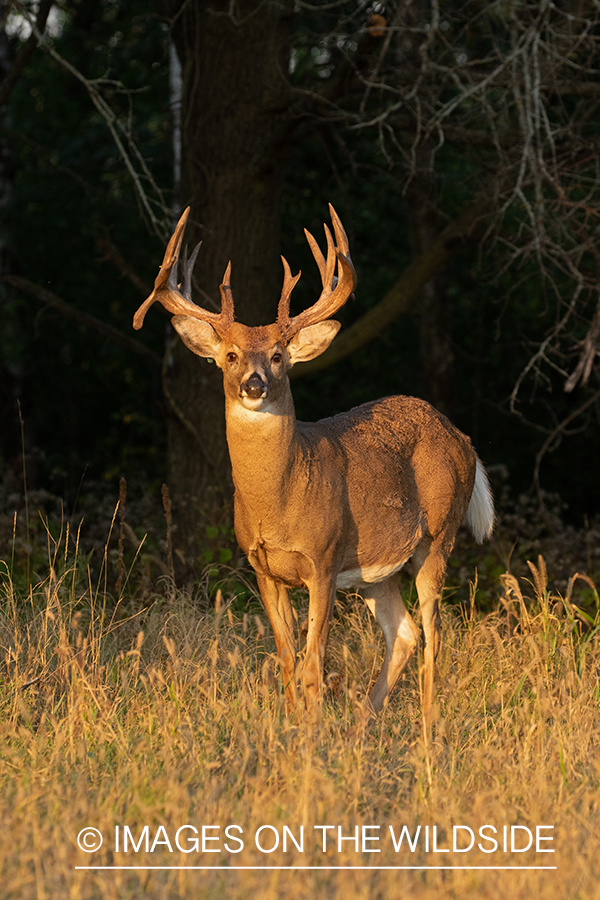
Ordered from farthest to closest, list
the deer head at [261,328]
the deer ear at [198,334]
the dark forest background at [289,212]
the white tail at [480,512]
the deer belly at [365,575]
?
1. the dark forest background at [289,212]
2. the white tail at [480,512]
3. the deer belly at [365,575]
4. the deer ear at [198,334]
5. the deer head at [261,328]

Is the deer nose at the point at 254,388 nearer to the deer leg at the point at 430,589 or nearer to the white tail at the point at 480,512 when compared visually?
the deer leg at the point at 430,589

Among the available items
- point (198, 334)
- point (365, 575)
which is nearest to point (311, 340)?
point (198, 334)

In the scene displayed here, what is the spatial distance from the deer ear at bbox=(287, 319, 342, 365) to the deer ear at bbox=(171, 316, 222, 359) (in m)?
0.31

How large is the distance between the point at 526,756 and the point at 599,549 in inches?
153

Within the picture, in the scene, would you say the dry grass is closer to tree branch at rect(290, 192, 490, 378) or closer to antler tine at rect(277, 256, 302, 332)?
antler tine at rect(277, 256, 302, 332)

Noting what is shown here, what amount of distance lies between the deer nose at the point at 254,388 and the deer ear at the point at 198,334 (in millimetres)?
504

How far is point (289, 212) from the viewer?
11.7m

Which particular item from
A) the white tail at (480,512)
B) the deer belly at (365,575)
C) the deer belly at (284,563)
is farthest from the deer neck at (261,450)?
the white tail at (480,512)

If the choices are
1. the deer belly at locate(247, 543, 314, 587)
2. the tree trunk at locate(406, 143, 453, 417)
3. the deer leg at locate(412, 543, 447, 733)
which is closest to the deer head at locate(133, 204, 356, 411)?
the deer belly at locate(247, 543, 314, 587)

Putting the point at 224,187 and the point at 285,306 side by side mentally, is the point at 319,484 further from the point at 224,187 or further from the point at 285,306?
the point at 224,187

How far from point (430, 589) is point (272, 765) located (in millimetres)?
1713

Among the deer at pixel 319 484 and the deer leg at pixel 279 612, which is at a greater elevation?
the deer at pixel 319 484

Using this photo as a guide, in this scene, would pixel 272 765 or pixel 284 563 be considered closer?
pixel 272 765

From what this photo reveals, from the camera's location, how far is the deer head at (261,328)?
4.55m
